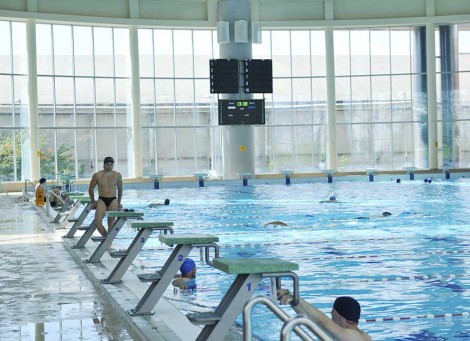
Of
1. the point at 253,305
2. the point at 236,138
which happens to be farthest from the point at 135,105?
the point at 253,305

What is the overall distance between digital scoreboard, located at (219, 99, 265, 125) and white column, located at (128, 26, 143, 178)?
13.4 ft

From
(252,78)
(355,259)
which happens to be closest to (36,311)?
(355,259)

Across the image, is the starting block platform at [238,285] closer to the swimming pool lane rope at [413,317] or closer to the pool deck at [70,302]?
the pool deck at [70,302]

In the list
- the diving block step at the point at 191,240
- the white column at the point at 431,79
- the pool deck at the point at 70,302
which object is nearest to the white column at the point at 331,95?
the white column at the point at 431,79

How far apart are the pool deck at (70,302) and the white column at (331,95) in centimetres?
2481

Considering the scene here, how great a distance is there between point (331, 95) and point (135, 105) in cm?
829

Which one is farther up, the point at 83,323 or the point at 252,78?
the point at 252,78

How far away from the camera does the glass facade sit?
35875 mm

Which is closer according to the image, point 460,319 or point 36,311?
point 36,311

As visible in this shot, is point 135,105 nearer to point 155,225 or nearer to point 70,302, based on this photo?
point 155,225

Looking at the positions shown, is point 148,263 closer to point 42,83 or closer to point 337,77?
point 42,83

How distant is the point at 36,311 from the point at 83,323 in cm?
80

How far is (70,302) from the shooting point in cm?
805

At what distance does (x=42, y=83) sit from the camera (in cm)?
3541
